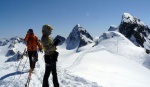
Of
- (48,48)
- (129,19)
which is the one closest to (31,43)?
(48,48)

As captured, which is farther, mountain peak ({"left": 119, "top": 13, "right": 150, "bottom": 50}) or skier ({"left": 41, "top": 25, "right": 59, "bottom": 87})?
mountain peak ({"left": 119, "top": 13, "right": 150, "bottom": 50})

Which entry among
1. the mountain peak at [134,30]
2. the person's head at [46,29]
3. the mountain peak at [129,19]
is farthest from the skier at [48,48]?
the mountain peak at [129,19]

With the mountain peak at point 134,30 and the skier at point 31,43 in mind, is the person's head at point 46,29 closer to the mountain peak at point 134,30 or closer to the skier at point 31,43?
the skier at point 31,43

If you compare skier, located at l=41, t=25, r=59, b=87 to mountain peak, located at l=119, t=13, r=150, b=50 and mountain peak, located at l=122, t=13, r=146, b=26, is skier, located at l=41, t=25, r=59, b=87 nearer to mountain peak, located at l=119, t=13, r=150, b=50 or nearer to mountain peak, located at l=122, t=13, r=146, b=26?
mountain peak, located at l=119, t=13, r=150, b=50

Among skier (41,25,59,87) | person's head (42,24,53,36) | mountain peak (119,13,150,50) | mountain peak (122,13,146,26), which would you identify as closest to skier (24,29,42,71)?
skier (41,25,59,87)

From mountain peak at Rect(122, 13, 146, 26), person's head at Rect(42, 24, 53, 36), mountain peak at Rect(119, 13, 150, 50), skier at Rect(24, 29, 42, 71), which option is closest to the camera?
person's head at Rect(42, 24, 53, 36)

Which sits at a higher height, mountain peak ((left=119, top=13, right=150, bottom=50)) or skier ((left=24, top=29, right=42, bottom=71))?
mountain peak ((left=119, top=13, right=150, bottom=50))

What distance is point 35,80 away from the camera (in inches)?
530

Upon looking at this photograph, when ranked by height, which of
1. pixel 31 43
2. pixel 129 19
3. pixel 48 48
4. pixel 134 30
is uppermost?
pixel 129 19

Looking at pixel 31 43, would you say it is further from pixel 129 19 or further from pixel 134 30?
pixel 129 19

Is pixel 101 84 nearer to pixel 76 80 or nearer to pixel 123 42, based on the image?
pixel 76 80

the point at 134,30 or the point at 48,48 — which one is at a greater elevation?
the point at 134,30

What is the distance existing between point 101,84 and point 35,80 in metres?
3.81

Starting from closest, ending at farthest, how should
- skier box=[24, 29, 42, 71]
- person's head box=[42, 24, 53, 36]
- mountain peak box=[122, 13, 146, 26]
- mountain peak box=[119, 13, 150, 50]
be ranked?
person's head box=[42, 24, 53, 36], skier box=[24, 29, 42, 71], mountain peak box=[119, 13, 150, 50], mountain peak box=[122, 13, 146, 26]
